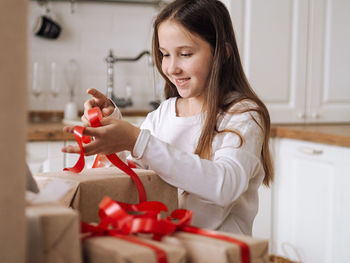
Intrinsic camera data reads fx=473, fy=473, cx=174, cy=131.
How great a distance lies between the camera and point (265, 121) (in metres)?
1.07

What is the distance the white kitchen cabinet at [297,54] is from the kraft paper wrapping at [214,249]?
76.1 inches

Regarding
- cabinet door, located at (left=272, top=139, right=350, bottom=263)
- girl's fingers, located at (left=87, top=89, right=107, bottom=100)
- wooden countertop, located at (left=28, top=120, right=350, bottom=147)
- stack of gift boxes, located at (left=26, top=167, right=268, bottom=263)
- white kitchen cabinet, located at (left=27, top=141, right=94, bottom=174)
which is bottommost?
cabinet door, located at (left=272, top=139, right=350, bottom=263)

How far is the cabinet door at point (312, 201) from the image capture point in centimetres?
199

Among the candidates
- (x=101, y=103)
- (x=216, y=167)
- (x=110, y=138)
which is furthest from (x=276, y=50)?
(x=110, y=138)

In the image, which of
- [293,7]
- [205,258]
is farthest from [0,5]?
[293,7]

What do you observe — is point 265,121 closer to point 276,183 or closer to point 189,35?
point 189,35

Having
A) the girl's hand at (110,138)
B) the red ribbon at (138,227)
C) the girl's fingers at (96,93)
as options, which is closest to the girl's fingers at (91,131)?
the girl's hand at (110,138)

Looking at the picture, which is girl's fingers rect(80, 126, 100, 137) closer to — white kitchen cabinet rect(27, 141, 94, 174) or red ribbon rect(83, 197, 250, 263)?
red ribbon rect(83, 197, 250, 263)

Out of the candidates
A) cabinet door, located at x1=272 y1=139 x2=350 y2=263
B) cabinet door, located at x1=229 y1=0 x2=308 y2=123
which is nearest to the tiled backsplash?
cabinet door, located at x1=229 y1=0 x2=308 y2=123

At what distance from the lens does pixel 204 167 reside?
0.86 meters

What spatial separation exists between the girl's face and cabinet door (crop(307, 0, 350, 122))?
1523 mm

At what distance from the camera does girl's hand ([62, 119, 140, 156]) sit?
0.73 m

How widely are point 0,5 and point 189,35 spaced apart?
728 mm

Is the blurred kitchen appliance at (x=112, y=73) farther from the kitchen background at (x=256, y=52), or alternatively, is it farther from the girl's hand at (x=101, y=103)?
the girl's hand at (x=101, y=103)
